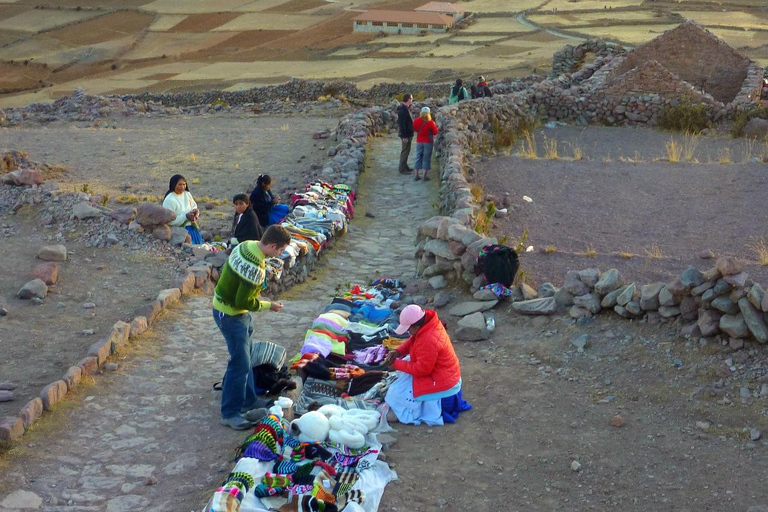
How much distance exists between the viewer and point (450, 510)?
251 inches

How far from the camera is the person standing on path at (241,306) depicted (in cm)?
735

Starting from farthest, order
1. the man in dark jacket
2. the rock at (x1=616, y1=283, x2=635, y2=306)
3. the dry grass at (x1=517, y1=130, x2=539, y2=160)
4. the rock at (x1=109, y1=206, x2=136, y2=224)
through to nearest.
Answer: the dry grass at (x1=517, y1=130, x2=539, y2=160), the man in dark jacket, the rock at (x1=109, y1=206, x2=136, y2=224), the rock at (x1=616, y1=283, x2=635, y2=306)

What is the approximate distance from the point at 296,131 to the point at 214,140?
225 centimetres

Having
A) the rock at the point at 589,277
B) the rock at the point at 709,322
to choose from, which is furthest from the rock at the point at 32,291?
the rock at the point at 709,322

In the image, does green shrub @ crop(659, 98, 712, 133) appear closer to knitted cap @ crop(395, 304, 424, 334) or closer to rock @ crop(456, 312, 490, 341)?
rock @ crop(456, 312, 490, 341)

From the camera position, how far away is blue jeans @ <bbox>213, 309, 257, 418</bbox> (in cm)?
761

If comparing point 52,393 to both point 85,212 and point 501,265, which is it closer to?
point 501,265

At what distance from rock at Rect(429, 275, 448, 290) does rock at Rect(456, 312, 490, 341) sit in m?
1.46

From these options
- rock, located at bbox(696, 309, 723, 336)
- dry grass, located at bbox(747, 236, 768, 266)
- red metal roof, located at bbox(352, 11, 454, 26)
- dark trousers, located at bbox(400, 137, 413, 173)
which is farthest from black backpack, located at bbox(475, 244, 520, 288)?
red metal roof, located at bbox(352, 11, 454, 26)

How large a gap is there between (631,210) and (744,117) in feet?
32.4

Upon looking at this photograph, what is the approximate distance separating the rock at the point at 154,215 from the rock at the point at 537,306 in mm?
5344

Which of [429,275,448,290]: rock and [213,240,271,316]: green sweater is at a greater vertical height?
[213,240,271,316]: green sweater

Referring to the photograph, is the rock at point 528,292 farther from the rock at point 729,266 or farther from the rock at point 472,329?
the rock at point 729,266

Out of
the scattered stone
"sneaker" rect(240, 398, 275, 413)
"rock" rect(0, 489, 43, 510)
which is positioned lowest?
the scattered stone
